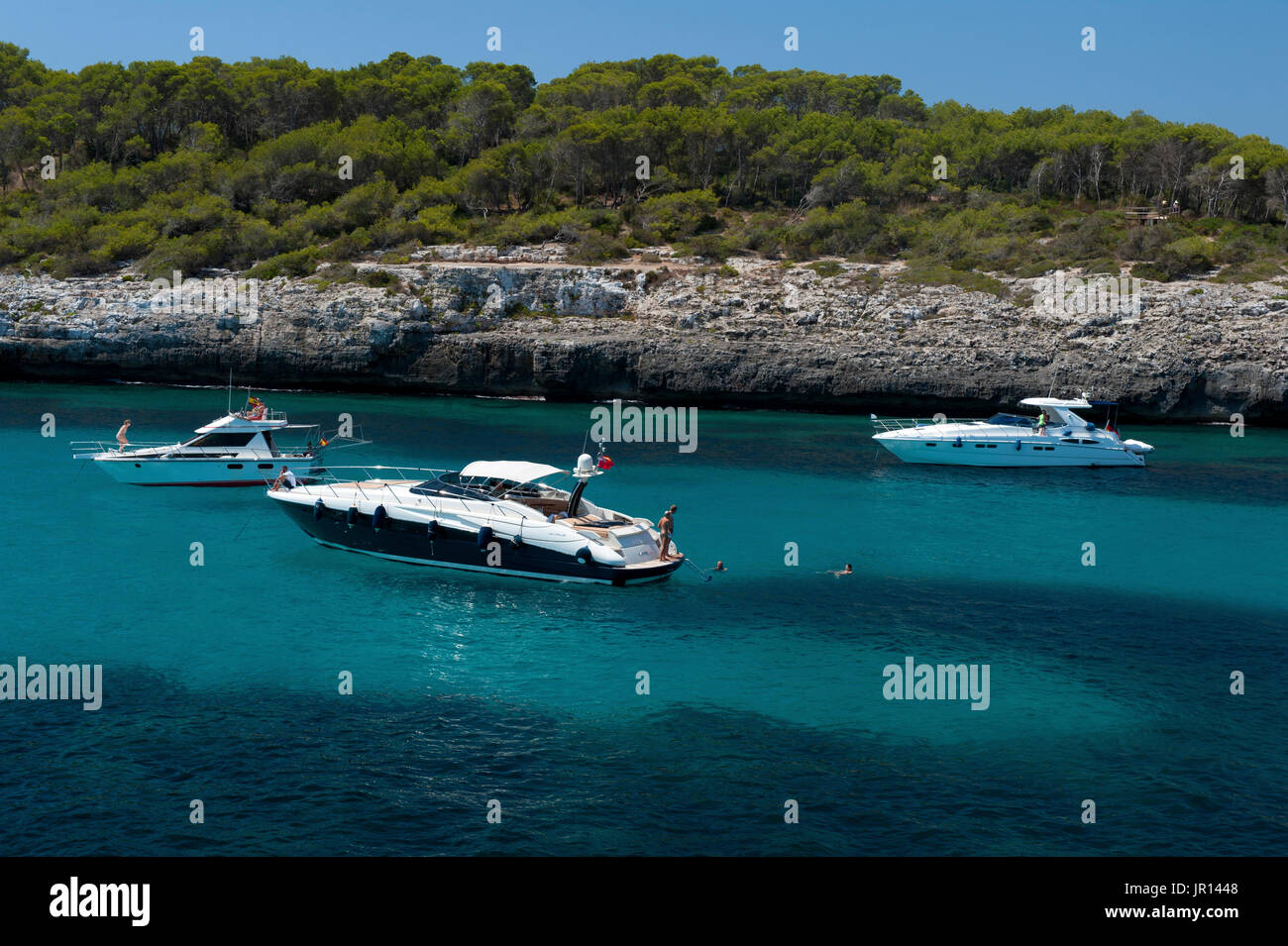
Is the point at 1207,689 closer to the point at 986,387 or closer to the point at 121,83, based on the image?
the point at 986,387

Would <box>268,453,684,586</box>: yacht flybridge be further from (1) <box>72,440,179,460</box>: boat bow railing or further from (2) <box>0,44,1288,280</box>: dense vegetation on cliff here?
(2) <box>0,44,1288,280</box>: dense vegetation on cliff

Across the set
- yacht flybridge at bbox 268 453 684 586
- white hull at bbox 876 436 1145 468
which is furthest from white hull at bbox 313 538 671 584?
white hull at bbox 876 436 1145 468

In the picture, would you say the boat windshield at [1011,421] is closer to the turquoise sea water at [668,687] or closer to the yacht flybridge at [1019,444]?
the yacht flybridge at [1019,444]

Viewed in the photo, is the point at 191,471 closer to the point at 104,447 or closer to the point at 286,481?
the point at 104,447

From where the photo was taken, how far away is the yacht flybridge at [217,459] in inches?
1591

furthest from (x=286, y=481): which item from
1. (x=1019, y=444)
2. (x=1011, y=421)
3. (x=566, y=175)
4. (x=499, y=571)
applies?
(x=566, y=175)

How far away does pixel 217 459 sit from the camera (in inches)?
1609

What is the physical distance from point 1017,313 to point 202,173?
223 feet

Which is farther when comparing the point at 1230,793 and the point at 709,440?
the point at 709,440

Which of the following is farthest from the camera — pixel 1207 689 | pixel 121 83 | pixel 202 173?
pixel 121 83

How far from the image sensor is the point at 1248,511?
4022 cm

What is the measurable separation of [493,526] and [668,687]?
9.31 meters

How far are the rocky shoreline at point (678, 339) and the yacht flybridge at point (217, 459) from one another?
27794 mm
